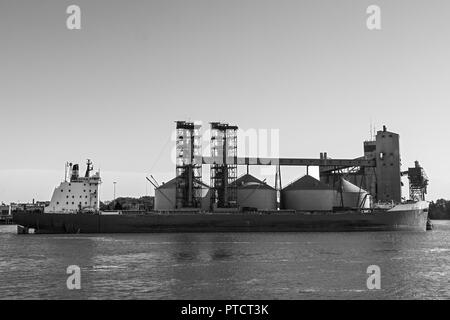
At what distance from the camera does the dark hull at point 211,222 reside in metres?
72.2

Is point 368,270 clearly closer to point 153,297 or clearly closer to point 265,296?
point 265,296


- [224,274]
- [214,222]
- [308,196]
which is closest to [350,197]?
[308,196]

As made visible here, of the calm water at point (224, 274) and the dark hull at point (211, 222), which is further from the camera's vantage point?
the dark hull at point (211, 222)

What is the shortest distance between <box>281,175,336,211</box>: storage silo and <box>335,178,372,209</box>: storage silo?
1954mm

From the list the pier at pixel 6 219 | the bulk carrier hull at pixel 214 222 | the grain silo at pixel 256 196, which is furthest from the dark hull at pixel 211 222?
the pier at pixel 6 219

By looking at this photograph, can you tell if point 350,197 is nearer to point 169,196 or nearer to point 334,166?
point 334,166

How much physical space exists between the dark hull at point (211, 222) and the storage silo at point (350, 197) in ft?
40.9

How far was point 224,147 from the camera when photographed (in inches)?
3265

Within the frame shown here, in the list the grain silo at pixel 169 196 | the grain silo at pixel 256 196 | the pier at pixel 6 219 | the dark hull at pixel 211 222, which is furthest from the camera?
the pier at pixel 6 219

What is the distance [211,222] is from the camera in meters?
74.8

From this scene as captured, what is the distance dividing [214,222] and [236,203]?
37.1 ft

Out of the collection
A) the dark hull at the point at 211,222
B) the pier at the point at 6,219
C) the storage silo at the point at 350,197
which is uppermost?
the storage silo at the point at 350,197

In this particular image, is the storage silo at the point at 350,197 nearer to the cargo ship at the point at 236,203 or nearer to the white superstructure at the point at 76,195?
the cargo ship at the point at 236,203

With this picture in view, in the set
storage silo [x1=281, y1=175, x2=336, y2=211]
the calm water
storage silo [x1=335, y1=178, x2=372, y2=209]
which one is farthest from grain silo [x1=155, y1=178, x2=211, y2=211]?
the calm water
